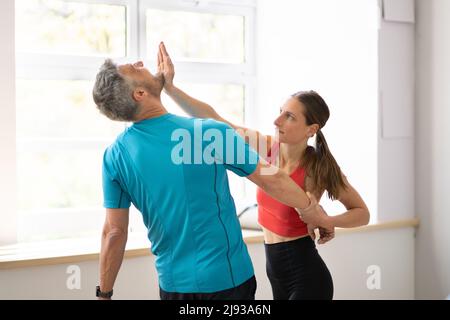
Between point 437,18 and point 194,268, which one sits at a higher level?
→ point 437,18

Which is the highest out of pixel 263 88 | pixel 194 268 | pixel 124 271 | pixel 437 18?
pixel 437 18

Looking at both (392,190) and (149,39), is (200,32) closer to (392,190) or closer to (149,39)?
(149,39)

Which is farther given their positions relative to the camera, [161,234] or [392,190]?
[392,190]

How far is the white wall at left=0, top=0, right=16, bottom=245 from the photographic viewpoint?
2.87 metres

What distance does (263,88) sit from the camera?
388 centimetres

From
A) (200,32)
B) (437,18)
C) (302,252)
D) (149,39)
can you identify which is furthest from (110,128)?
(437,18)

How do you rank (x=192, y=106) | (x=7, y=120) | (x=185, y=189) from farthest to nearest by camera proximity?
1. (x=7, y=120)
2. (x=192, y=106)
3. (x=185, y=189)

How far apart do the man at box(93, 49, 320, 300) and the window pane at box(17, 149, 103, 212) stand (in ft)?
4.46

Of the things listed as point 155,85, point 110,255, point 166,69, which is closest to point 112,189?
point 110,255

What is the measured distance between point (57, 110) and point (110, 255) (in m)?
1.46

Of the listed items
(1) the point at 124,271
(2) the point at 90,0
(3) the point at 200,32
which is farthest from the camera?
(3) the point at 200,32

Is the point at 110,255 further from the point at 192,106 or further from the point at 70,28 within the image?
the point at 70,28

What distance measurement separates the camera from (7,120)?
2887 mm

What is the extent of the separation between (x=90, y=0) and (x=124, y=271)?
1373 mm
